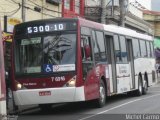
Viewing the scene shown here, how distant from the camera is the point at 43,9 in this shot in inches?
1137

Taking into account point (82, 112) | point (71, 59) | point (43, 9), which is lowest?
point (82, 112)

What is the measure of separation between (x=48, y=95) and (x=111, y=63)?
14.4ft

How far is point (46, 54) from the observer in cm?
1670

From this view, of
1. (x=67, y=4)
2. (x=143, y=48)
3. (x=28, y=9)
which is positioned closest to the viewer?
(x=143, y=48)

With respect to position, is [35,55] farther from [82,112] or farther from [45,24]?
[82,112]

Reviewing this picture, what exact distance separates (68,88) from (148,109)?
9.65 ft

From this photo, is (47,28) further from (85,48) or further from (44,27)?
(85,48)

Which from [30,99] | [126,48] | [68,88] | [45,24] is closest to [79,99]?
[68,88]

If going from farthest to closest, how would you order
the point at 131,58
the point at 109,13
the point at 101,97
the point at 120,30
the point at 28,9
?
the point at 109,13 < the point at 28,9 < the point at 131,58 < the point at 120,30 < the point at 101,97

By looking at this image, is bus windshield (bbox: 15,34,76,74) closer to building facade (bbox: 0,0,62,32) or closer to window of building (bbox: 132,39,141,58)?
building facade (bbox: 0,0,62,32)

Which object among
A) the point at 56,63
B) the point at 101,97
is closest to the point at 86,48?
the point at 56,63

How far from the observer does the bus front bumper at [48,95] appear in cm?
1631

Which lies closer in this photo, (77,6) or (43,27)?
(43,27)

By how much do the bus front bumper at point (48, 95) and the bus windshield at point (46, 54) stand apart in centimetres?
63
